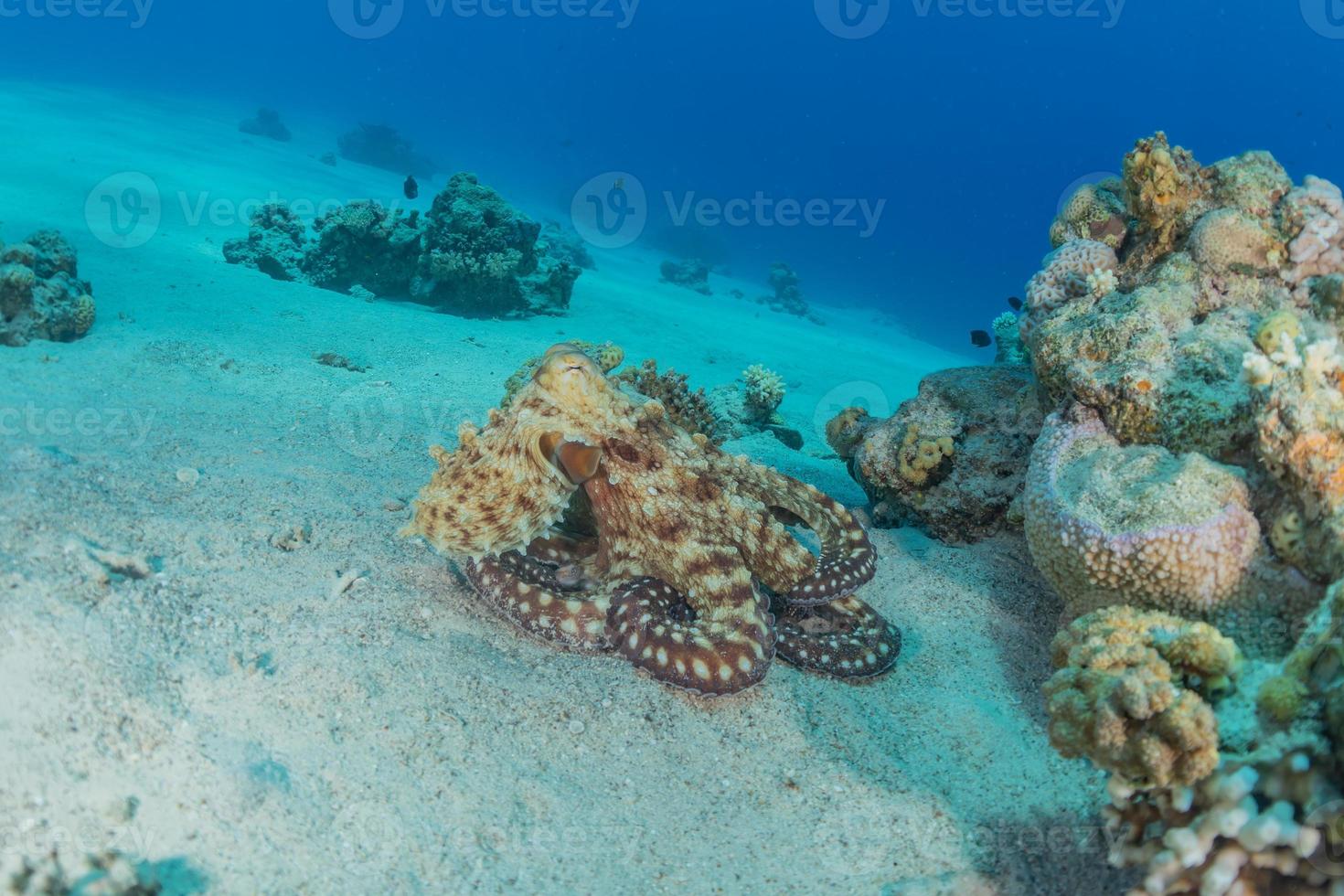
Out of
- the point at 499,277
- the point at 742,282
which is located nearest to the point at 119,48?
the point at 742,282

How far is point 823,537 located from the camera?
4.42 meters

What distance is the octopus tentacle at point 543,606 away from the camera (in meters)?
3.91

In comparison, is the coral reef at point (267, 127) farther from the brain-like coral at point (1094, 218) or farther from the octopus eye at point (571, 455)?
the octopus eye at point (571, 455)

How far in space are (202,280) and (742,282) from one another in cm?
3490

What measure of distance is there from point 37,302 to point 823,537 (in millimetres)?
8623

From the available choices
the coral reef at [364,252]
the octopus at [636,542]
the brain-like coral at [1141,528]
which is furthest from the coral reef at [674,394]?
the coral reef at [364,252]

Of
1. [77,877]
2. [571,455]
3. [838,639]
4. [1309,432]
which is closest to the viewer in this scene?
[77,877]

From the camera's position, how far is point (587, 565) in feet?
14.3

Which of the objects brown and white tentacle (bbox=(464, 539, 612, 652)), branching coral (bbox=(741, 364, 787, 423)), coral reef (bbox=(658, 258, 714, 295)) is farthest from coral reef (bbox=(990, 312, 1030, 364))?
coral reef (bbox=(658, 258, 714, 295))

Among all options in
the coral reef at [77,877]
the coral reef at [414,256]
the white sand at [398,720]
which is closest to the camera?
the coral reef at [77,877]

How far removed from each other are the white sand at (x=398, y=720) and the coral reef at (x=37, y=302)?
78.1 inches

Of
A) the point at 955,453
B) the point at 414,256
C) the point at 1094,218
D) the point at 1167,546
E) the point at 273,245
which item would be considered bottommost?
the point at 273,245

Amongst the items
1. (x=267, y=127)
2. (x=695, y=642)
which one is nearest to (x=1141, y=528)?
(x=695, y=642)

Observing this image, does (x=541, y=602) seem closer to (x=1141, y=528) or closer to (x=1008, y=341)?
(x=1141, y=528)
